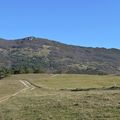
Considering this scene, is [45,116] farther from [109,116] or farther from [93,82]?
[93,82]

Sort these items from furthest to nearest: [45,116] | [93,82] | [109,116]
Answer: [93,82]
[45,116]
[109,116]

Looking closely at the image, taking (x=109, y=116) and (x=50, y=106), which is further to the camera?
(x=50, y=106)

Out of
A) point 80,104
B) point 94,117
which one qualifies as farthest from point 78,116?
point 80,104

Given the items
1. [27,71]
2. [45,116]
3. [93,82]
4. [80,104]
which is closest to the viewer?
[45,116]

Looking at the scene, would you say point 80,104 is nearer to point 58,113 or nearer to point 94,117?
point 58,113

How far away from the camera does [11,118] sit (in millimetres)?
25234

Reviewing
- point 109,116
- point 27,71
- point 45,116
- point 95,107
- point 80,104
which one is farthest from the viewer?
point 27,71

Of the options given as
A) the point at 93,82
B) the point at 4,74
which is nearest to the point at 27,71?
the point at 4,74

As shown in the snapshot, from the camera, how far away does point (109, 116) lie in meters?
23.0

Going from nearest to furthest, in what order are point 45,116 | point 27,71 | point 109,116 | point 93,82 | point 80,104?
point 109,116, point 45,116, point 80,104, point 93,82, point 27,71

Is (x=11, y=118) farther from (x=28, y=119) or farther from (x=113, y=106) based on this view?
(x=113, y=106)

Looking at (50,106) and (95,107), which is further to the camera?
(50,106)

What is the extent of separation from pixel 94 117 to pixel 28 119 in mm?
3546

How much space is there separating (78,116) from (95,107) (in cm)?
301
